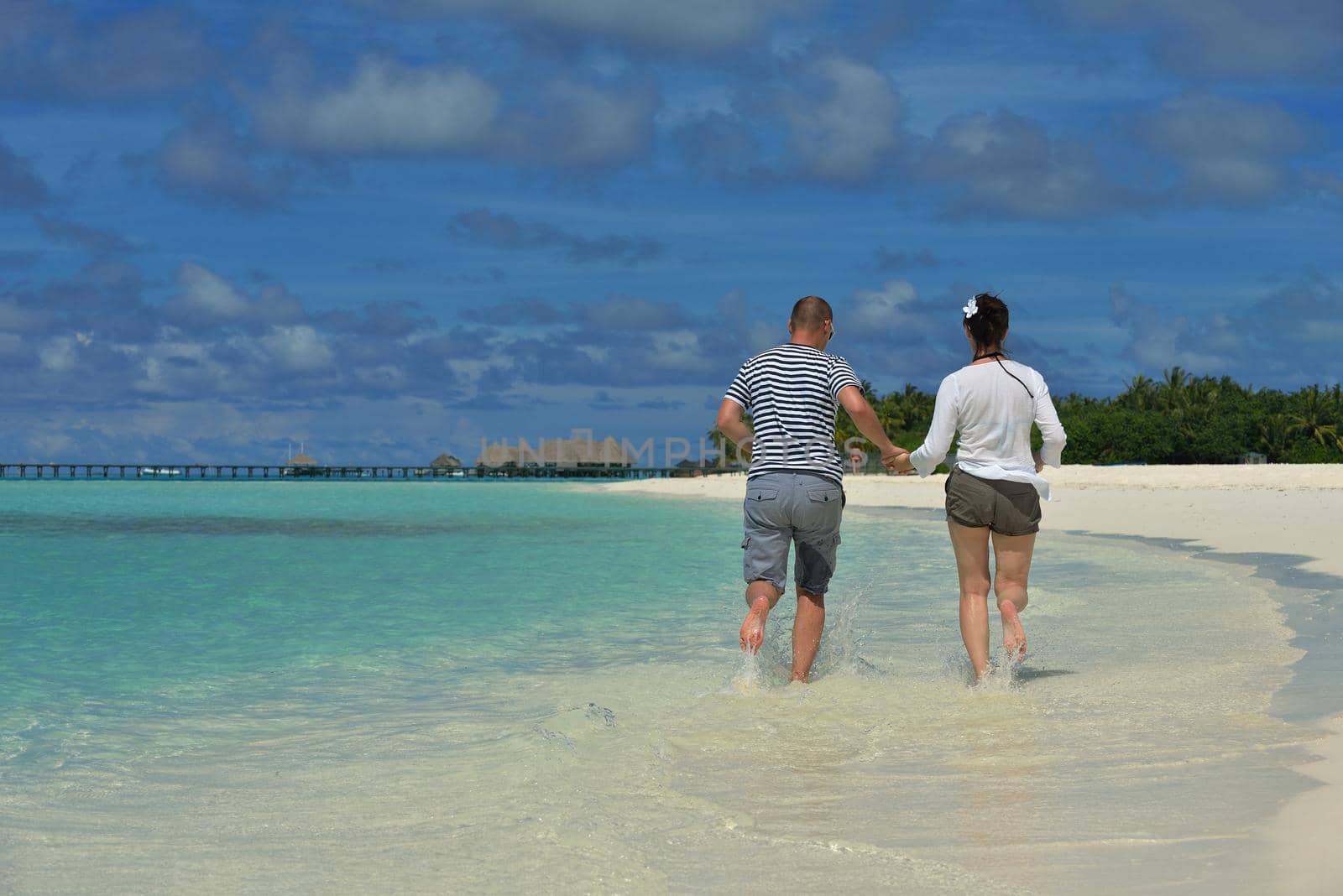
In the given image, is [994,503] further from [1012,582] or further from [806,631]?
[806,631]

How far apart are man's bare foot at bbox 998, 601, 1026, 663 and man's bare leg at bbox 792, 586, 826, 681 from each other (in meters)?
0.94

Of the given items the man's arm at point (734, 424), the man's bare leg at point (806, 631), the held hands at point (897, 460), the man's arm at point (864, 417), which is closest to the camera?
the man's arm at point (864, 417)

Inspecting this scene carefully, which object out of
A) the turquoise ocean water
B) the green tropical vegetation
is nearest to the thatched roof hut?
the green tropical vegetation

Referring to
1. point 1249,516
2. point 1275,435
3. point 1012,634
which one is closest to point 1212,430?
point 1275,435

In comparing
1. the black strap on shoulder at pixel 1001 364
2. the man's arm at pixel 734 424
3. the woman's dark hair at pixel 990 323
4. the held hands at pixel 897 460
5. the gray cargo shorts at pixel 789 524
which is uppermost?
the woman's dark hair at pixel 990 323

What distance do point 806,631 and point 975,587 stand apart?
93 cm

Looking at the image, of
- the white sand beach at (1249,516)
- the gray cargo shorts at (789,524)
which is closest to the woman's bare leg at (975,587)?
the gray cargo shorts at (789,524)

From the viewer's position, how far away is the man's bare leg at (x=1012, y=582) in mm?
6266

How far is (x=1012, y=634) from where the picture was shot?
636 cm

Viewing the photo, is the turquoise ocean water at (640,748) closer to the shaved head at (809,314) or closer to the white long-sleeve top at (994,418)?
the white long-sleeve top at (994,418)

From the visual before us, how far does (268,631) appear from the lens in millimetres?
11141

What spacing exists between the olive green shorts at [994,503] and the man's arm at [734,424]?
1.04 m

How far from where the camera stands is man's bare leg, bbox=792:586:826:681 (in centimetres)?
659

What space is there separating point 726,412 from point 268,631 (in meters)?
6.55
